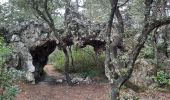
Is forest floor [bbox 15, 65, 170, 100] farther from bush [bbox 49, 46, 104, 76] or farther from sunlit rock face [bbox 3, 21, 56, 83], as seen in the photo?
bush [bbox 49, 46, 104, 76]

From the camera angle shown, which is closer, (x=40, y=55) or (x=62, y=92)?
(x=62, y=92)

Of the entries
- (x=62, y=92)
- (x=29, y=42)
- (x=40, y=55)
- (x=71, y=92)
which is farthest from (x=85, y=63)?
(x=62, y=92)

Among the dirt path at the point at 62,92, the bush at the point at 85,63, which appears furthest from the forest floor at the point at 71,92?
the bush at the point at 85,63

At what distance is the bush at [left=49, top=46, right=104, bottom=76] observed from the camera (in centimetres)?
1862

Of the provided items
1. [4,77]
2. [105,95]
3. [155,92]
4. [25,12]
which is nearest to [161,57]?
[155,92]

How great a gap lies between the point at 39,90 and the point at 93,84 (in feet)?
9.39

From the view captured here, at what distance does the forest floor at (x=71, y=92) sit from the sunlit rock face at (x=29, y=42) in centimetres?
95

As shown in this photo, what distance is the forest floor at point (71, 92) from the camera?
1398 cm

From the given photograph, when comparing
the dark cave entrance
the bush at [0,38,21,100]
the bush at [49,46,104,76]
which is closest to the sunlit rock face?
the dark cave entrance

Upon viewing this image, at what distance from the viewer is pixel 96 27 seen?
1747 cm

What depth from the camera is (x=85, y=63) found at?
19672mm

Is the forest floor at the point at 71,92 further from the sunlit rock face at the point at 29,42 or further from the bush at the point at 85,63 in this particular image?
the bush at the point at 85,63

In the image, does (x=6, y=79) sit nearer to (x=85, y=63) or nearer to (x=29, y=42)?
(x=29, y=42)

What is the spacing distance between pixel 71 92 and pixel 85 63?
15.0ft
